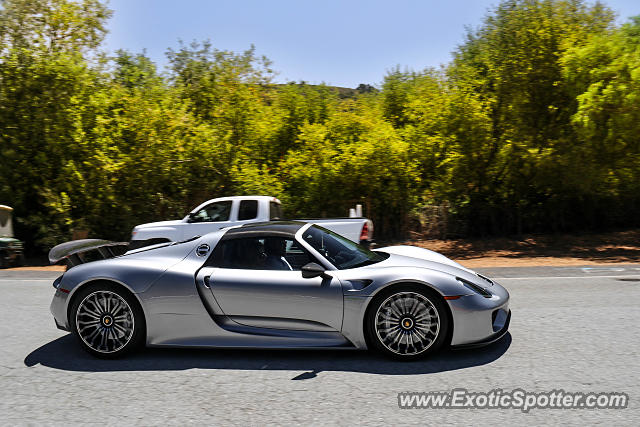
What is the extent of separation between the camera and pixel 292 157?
18.5m

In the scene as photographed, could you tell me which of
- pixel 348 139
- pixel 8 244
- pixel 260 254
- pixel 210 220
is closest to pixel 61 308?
pixel 260 254

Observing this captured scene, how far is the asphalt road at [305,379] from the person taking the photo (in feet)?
13.1

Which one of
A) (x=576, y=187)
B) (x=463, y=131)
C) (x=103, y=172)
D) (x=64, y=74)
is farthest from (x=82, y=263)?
(x=576, y=187)

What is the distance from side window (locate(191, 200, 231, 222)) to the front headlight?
7.96 m

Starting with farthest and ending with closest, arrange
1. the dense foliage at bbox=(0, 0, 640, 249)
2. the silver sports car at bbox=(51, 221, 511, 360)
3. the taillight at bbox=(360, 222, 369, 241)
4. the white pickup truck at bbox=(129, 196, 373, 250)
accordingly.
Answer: the dense foliage at bbox=(0, 0, 640, 249) < the white pickup truck at bbox=(129, 196, 373, 250) < the taillight at bbox=(360, 222, 369, 241) < the silver sports car at bbox=(51, 221, 511, 360)

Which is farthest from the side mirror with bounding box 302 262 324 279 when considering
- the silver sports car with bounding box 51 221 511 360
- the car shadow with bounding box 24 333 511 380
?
the car shadow with bounding box 24 333 511 380

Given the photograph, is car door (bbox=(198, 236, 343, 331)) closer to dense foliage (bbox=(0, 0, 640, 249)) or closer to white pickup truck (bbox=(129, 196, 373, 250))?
white pickup truck (bbox=(129, 196, 373, 250))

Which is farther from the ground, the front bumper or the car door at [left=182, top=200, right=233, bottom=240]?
the car door at [left=182, top=200, right=233, bottom=240]

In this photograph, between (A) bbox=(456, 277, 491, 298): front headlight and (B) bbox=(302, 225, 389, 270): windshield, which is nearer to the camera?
(A) bbox=(456, 277, 491, 298): front headlight

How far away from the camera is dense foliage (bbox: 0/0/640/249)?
17.1m

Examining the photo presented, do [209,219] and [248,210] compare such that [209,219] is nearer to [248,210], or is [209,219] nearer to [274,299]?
[248,210]

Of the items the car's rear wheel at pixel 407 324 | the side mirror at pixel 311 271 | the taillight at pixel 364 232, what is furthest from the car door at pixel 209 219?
the car's rear wheel at pixel 407 324

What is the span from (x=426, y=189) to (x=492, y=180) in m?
2.27

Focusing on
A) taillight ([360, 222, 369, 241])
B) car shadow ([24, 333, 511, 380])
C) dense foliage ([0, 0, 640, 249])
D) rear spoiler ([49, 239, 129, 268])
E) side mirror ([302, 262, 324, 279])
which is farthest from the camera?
dense foliage ([0, 0, 640, 249])
